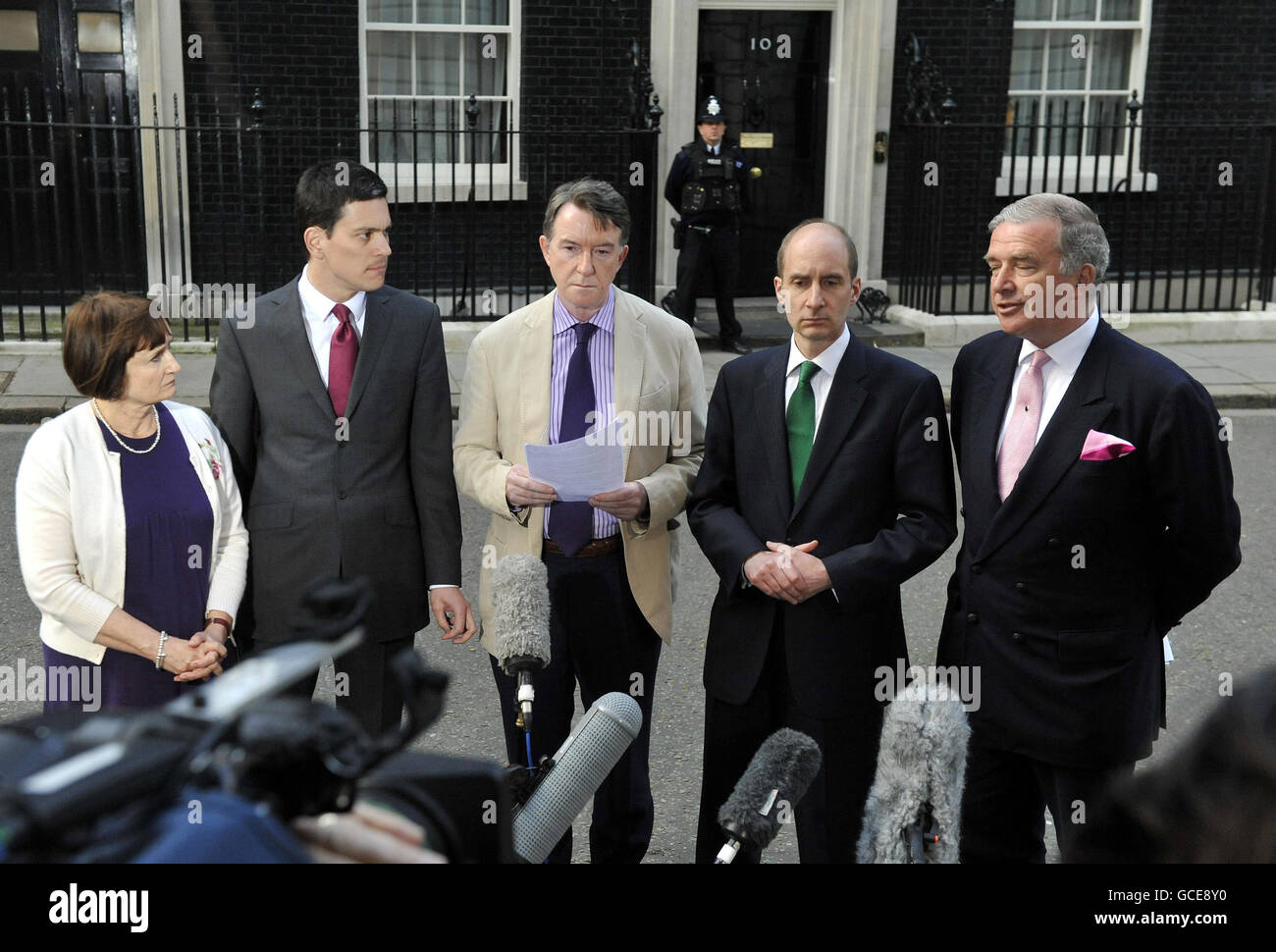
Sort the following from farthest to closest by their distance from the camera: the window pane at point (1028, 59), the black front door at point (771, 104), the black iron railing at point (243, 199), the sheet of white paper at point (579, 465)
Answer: the window pane at point (1028, 59), the black front door at point (771, 104), the black iron railing at point (243, 199), the sheet of white paper at point (579, 465)

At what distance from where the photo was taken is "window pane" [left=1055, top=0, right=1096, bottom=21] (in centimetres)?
1417

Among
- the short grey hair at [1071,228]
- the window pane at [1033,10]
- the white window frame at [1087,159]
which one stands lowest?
the short grey hair at [1071,228]

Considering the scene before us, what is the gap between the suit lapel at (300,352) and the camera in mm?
3785

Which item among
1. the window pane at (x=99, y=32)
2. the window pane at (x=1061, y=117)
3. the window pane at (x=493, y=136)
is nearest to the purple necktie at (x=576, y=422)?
the window pane at (x=493, y=136)

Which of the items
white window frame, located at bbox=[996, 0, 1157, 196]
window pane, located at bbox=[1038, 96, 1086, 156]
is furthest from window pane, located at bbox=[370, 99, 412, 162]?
window pane, located at bbox=[1038, 96, 1086, 156]

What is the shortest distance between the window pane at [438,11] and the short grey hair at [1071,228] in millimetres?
10798

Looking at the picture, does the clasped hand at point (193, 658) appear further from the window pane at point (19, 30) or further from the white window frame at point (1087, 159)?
the white window frame at point (1087, 159)

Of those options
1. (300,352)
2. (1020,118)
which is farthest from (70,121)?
(300,352)

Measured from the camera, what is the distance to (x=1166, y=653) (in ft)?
11.4

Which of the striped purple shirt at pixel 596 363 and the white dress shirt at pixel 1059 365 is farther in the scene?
the striped purple shirt at pixel 596 363

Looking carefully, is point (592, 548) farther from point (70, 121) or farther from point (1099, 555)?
point (70, 121)

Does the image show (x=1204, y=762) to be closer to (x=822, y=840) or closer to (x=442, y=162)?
(x=822, y=840)

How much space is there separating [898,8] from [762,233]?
261cm

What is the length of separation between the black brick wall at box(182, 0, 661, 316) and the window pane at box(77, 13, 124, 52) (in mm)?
627
